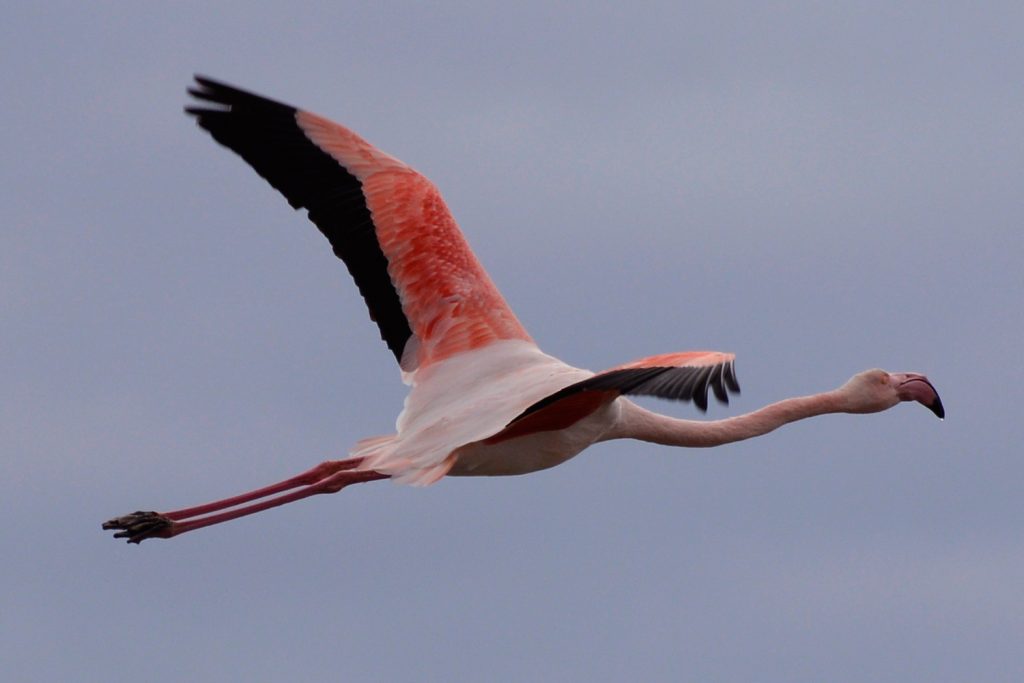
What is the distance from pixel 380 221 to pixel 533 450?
8.12ft

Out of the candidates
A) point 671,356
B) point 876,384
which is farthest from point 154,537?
point 876,384

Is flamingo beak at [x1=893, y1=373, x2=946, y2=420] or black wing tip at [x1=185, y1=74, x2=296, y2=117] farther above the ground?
black wing tip at [x1=185, y1=74, x2=296, y2=117]

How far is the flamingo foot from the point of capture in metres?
15.6

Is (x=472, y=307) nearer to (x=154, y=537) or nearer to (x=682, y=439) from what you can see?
(x=682, y=439)

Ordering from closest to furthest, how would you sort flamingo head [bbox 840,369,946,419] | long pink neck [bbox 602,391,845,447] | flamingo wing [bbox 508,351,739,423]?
flamingo wing [bbox 508,351,739,423] → long pink neck [bbox 602,391,845,447] → flamingo head [bbox 840,369,946,419]

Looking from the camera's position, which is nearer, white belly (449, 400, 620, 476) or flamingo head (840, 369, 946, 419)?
white belly (449, 400, 620, 476)

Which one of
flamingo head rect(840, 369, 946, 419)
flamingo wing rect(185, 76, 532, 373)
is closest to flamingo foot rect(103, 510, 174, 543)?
flamingo wing rect(185, 76, 532, 373)

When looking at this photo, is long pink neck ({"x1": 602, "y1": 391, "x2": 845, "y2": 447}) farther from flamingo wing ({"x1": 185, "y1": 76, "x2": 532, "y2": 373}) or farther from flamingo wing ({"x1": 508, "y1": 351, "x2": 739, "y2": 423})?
flamingo wing ({"x1": 508, "y1": 351, "x2": 739, "y2": 423})

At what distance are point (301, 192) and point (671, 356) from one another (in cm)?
435

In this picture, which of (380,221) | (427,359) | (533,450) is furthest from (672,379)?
(380,221)

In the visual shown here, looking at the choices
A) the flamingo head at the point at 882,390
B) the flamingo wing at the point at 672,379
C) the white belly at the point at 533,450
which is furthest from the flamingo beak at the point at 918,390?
the flamingo wing at the point at 672,379

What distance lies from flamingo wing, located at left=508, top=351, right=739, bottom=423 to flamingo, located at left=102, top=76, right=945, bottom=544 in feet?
2.85

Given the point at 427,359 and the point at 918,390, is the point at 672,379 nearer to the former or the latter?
the point at 427,359

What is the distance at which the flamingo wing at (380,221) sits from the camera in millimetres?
16047
